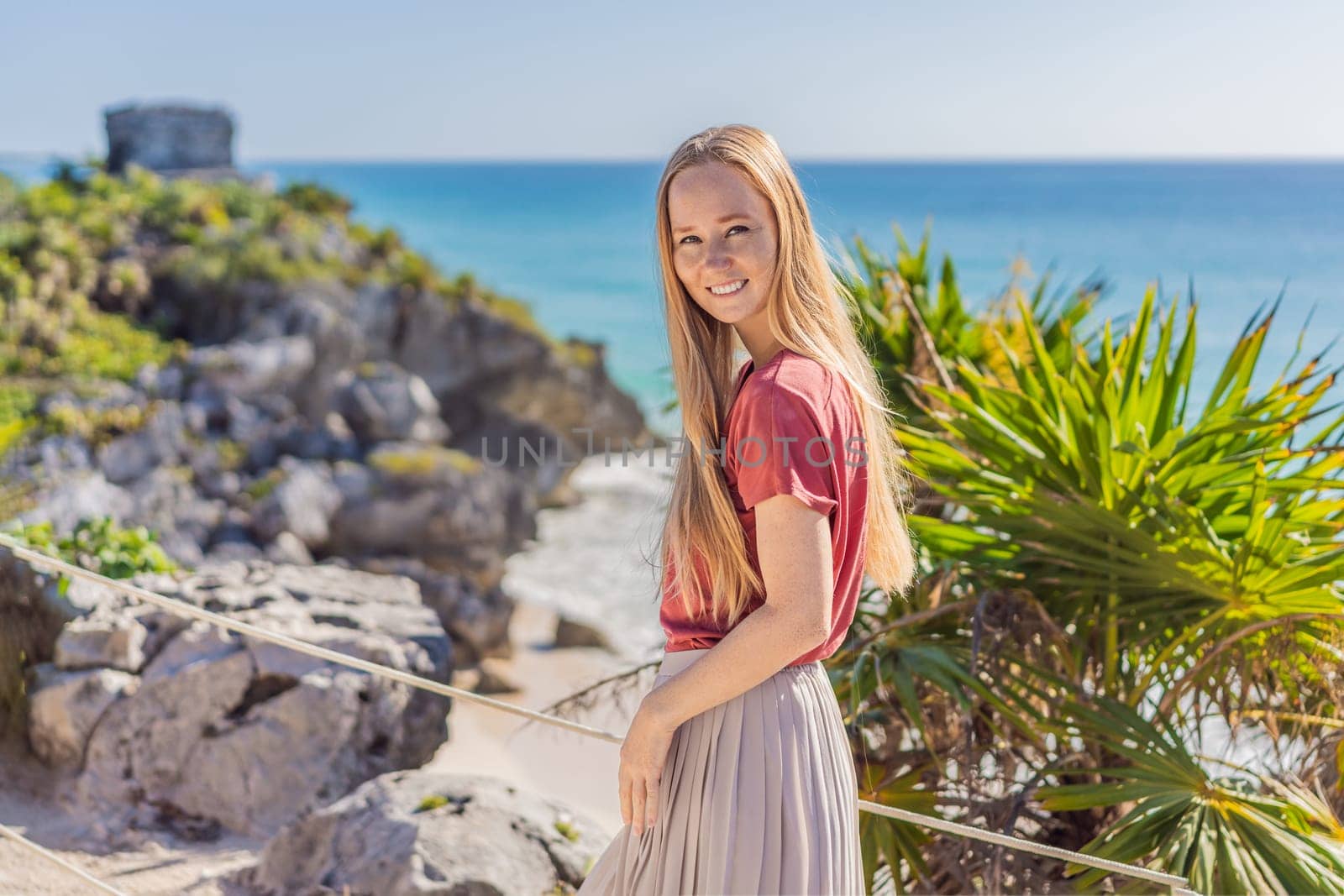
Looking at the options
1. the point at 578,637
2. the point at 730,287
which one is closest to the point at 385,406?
the point at 578,637

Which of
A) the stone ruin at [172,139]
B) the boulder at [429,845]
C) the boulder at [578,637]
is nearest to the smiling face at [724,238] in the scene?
the boulder at [429,845]

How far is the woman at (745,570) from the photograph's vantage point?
1365mm

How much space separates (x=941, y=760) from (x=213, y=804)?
2.57 metres

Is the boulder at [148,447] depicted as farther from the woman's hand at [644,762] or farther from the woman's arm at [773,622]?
the woman's arm at [773,622]

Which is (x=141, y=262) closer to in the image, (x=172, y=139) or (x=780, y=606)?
(x=172, y=139)

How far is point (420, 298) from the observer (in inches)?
751

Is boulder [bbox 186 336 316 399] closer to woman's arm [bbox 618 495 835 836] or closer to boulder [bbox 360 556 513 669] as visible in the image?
boulder [bbox 360 556 513 669]

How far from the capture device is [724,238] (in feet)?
4.79

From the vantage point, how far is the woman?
1.37 meters

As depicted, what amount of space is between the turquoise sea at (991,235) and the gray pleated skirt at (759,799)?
14958mm

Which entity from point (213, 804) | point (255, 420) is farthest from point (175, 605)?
point (255, 420)

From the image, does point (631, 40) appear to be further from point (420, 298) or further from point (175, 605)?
point (175, 605)

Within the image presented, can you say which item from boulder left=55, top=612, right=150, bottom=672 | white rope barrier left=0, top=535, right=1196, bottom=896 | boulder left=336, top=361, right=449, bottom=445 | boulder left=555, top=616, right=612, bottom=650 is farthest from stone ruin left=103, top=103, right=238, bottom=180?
white rope barrier left=0, top=535, right=1196, bottom=896

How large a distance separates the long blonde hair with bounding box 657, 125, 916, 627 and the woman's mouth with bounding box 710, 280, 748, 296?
5 centimetres
